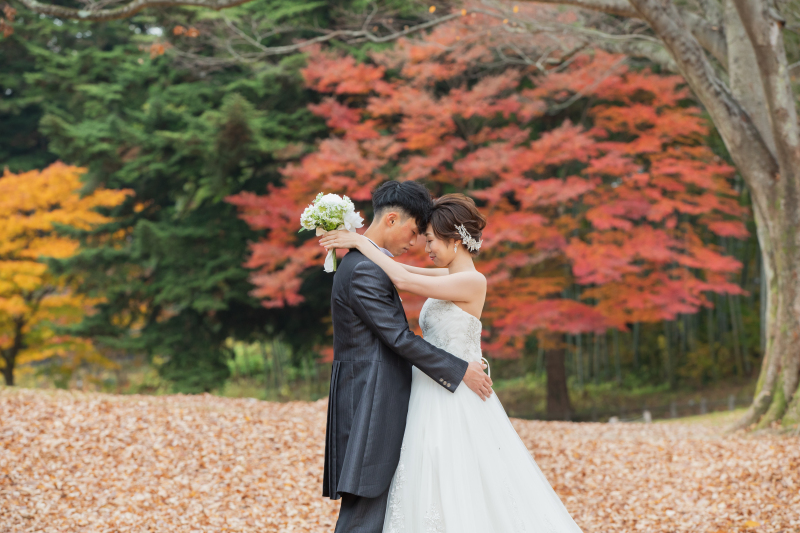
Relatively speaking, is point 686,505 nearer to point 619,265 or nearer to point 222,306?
point 619,265

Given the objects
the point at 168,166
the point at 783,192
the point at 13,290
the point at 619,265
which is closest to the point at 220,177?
the point at 168,166

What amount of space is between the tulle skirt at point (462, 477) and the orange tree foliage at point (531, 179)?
5.35 meters

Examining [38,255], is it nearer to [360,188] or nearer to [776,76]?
[360,188]

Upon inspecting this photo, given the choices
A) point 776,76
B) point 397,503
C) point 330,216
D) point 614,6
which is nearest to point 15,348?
point 614,6

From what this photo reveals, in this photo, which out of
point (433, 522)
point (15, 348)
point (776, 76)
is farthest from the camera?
point (15, 348)

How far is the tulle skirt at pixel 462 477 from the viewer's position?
224cm

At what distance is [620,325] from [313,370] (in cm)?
835

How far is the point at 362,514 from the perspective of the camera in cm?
227

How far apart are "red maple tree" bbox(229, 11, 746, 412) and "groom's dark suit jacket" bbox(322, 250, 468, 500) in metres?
5.42

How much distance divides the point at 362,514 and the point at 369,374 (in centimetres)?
49

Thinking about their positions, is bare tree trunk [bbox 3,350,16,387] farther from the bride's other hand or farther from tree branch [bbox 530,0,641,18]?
the bride's other hand

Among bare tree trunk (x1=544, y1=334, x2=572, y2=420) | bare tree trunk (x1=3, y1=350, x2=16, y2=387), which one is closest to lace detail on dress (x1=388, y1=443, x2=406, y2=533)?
bare tree trunk (x1=544, y1=334, x2=572, y2=420)

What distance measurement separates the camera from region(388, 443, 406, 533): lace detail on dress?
7.41 ft

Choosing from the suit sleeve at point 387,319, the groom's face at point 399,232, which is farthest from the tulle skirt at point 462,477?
the groom's face at point 399,232
